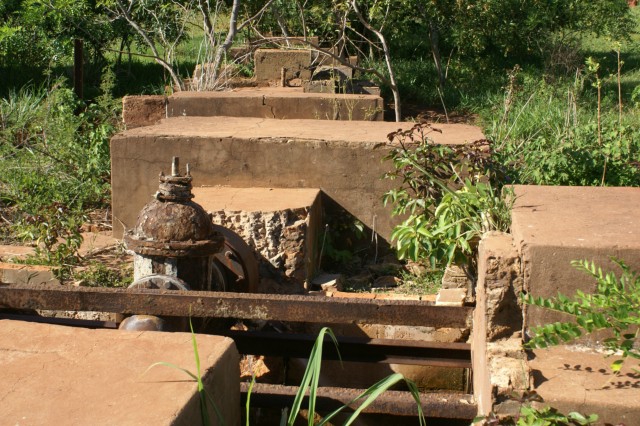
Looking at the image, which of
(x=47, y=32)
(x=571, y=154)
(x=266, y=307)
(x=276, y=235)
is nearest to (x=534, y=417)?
Result: (x=266, y=307)

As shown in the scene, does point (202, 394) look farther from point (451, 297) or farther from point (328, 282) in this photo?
point (328, 282)

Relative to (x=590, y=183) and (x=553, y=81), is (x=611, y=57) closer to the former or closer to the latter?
(x=553, y=81)

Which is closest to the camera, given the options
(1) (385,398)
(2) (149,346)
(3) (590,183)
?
(2) (149,346)

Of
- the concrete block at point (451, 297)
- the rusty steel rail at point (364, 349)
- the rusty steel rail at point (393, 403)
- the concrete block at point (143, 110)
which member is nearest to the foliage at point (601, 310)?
the rusty steel rail at point (393, 403)

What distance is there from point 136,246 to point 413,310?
4.66 ft

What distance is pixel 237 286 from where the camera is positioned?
192 inches

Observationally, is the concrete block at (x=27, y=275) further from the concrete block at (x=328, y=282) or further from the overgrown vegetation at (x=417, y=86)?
the concrete block at (x=328, y=282)

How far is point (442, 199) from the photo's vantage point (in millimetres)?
4699

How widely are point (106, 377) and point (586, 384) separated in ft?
5.08

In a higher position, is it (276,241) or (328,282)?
(276,241)

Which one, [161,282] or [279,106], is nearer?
[161,282]

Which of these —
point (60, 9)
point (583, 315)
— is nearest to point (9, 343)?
point (583, 315)

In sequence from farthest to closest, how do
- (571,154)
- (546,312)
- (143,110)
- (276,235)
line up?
1. (143,110)
2. (571,154)
3. (276,235)
4. (546,312)

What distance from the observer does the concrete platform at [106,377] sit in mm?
2352
